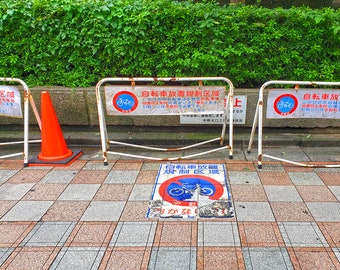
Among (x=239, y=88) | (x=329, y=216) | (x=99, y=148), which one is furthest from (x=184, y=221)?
(x=239, y=88)

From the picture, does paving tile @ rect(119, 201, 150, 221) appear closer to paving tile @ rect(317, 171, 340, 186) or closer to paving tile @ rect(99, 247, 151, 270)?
paving tile @ rect(99, 247, 151, 270)

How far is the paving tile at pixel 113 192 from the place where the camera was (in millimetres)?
→ 3461

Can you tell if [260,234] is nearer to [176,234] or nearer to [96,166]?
[176,234]

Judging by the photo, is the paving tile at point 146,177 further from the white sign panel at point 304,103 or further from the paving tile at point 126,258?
the white sign panel at point 304,103

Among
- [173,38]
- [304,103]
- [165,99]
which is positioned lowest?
[304,103]

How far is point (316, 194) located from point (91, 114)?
366cm

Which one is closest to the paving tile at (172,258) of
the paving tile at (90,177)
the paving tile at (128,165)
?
the paving tile at (90,177)

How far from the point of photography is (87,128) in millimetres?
5305

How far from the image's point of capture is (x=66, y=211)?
3217 mm

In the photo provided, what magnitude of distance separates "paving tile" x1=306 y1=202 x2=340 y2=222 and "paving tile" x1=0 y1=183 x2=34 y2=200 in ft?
10.8

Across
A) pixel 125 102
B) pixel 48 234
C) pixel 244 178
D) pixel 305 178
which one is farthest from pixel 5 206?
pixel 305 178

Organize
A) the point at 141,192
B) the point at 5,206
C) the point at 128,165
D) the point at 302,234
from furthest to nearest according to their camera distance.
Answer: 1. the point at 128,165
2. the point at 141,192
3. the point at 5,206
4. the point at 302,234

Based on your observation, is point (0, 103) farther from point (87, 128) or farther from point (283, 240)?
point (283, 240)

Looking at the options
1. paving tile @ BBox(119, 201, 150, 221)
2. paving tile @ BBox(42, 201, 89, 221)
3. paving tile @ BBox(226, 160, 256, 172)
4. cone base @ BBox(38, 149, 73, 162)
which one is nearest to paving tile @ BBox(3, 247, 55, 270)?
paving tile @ BBox(42, 201, 89, 221)
